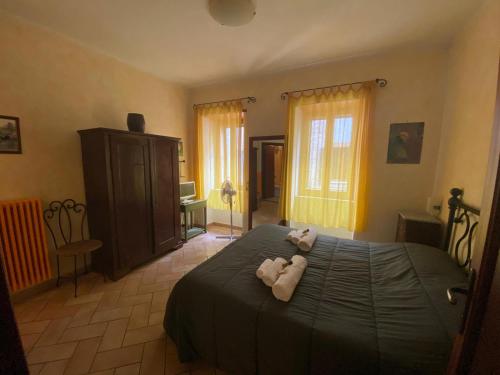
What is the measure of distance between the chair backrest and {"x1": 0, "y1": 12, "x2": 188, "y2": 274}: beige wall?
10 centimetres

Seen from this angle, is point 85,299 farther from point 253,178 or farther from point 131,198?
point 253,178

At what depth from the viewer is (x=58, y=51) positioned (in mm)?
2268

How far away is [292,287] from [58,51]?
330 centimetres

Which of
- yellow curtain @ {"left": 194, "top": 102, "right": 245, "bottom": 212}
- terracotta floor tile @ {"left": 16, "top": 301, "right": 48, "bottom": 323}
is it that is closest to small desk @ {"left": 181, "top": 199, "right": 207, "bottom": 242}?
yellow curtain @ {"left": 194, "top": 102, "right": 245, "bottom": 212}

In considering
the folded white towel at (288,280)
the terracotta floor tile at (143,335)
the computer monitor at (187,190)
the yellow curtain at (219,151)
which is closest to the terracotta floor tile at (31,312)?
the terracotta floor tile at (143,335)

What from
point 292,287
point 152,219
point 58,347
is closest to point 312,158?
point 292,287

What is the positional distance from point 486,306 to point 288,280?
0.90 m

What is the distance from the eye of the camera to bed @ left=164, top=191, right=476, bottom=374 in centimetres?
97

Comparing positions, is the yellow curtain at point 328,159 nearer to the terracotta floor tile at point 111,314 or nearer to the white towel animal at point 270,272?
the white towel animal at point 270,272

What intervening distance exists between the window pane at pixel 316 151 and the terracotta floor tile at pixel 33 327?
325 cm

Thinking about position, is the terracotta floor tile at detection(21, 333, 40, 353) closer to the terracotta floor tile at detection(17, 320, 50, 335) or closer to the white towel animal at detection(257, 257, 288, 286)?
the terracotta floor tile at detection(17, 320, 50, 335)

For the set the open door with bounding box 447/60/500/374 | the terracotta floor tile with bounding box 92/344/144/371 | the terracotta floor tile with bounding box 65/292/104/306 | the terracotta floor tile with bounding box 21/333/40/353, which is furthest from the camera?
the terracotta floor tile with bounding box 65/292/104/306

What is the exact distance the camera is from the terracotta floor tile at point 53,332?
1.66m

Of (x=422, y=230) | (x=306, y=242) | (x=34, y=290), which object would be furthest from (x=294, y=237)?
(x=34, y=290)
